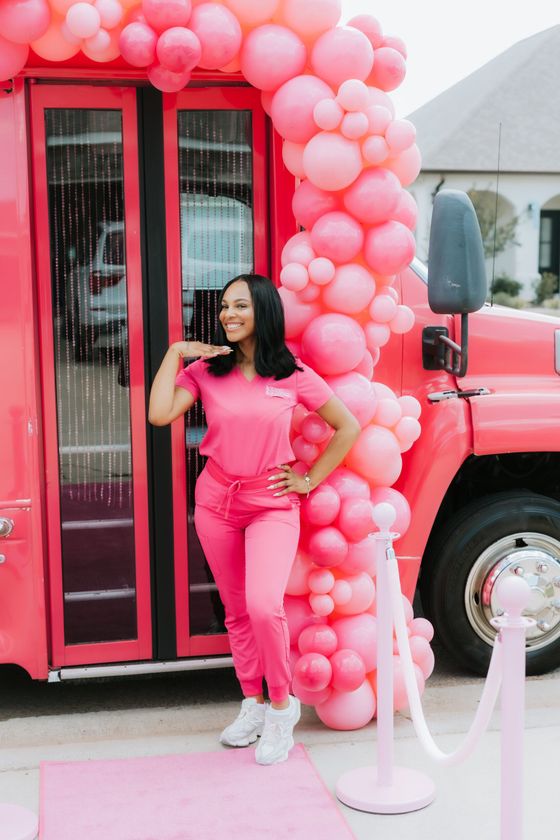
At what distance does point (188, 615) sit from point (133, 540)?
1.26 feet

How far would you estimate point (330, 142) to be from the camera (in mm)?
3775

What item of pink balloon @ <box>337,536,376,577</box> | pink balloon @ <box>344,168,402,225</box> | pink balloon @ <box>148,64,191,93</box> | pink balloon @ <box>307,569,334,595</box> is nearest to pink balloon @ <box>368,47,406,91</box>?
pink balloon @ <box>344,168,402,225</box>

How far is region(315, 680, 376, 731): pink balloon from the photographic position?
13.2ft

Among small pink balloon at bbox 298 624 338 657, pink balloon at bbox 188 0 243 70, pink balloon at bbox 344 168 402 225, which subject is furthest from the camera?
small pink balloon at bbox 298 624 338 657

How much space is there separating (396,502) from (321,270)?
925mm

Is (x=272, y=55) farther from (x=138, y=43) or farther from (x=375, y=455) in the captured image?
(x=375, y=455)

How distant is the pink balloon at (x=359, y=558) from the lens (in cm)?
398

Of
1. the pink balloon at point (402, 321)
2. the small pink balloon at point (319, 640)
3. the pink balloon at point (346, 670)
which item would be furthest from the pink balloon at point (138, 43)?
the pink balloon at point (346, 670)

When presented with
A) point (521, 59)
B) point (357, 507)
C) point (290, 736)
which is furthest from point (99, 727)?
point (521, 59)

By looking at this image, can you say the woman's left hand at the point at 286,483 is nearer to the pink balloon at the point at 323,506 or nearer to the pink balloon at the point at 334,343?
the pink balloon at the point at 323,506

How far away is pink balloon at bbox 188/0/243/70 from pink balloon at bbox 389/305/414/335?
3.69 feet

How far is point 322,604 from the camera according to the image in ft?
13.0

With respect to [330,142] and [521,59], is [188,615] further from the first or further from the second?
[521,59]

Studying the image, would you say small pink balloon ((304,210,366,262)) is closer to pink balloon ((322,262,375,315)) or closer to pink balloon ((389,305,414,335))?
pink balloon ((322,262,375,315))
